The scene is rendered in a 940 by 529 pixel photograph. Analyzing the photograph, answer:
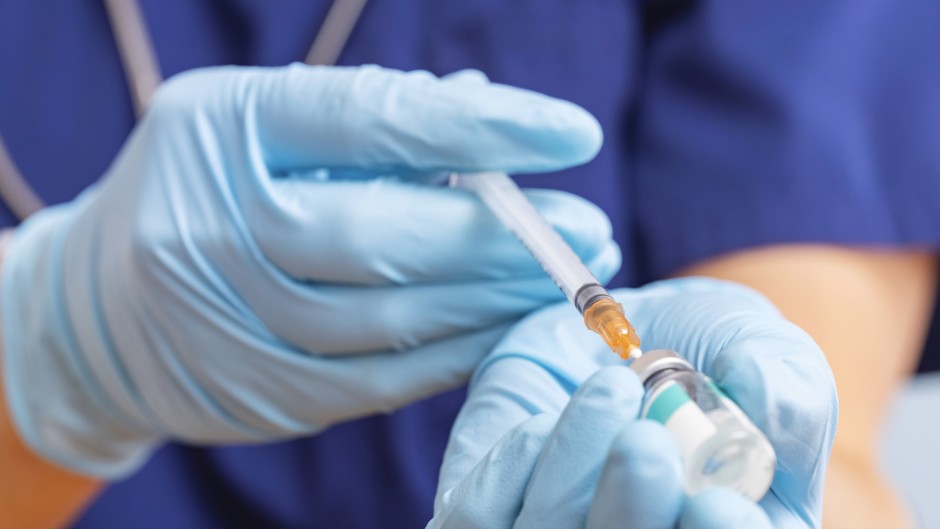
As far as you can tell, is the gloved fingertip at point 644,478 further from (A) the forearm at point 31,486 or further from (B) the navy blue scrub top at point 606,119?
(A) the forearm at point 31,486

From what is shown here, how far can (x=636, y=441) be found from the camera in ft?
1.22

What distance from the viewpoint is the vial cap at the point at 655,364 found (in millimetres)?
434

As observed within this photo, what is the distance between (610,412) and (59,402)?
640mm

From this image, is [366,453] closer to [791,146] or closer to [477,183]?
[477,183]

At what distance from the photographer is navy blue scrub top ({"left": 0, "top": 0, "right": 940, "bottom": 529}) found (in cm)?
79

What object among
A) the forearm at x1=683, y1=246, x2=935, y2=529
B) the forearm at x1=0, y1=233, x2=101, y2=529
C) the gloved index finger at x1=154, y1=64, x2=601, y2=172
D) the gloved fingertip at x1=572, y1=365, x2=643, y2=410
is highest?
the gloved index finger at x1=154, y1=64, x2=601, y2=172

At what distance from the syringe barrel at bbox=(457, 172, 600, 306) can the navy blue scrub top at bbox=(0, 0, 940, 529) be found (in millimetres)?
217

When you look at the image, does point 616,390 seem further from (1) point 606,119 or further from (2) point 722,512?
(1) point 606,119

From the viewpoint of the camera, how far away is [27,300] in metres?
0.88

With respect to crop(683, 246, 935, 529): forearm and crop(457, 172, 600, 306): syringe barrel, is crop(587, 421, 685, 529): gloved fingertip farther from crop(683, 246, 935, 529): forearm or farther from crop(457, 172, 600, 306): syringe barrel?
crop(683, 246, 935, 529): forearm

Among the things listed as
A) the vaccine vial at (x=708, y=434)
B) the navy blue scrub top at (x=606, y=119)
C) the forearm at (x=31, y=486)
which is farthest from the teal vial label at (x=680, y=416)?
the forearm at (x=31, y=486)

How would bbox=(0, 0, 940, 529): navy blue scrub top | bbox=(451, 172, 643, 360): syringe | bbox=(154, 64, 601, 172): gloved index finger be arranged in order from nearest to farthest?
bbox=(451, 172, 643, 360): syringe
bbox=(154, 64, 601, 172): gloved index finger
bbox=(0, 0, 940, 529): navy blue scrub top

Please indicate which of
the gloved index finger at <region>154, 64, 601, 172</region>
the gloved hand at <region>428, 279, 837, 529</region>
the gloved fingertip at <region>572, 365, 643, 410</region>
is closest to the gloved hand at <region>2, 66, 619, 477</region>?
the gloved index finger at <region>154, 64, 601, 172</region>

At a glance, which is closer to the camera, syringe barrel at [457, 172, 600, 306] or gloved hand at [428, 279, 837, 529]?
gloved hand at [428, 279, 837, 529]
